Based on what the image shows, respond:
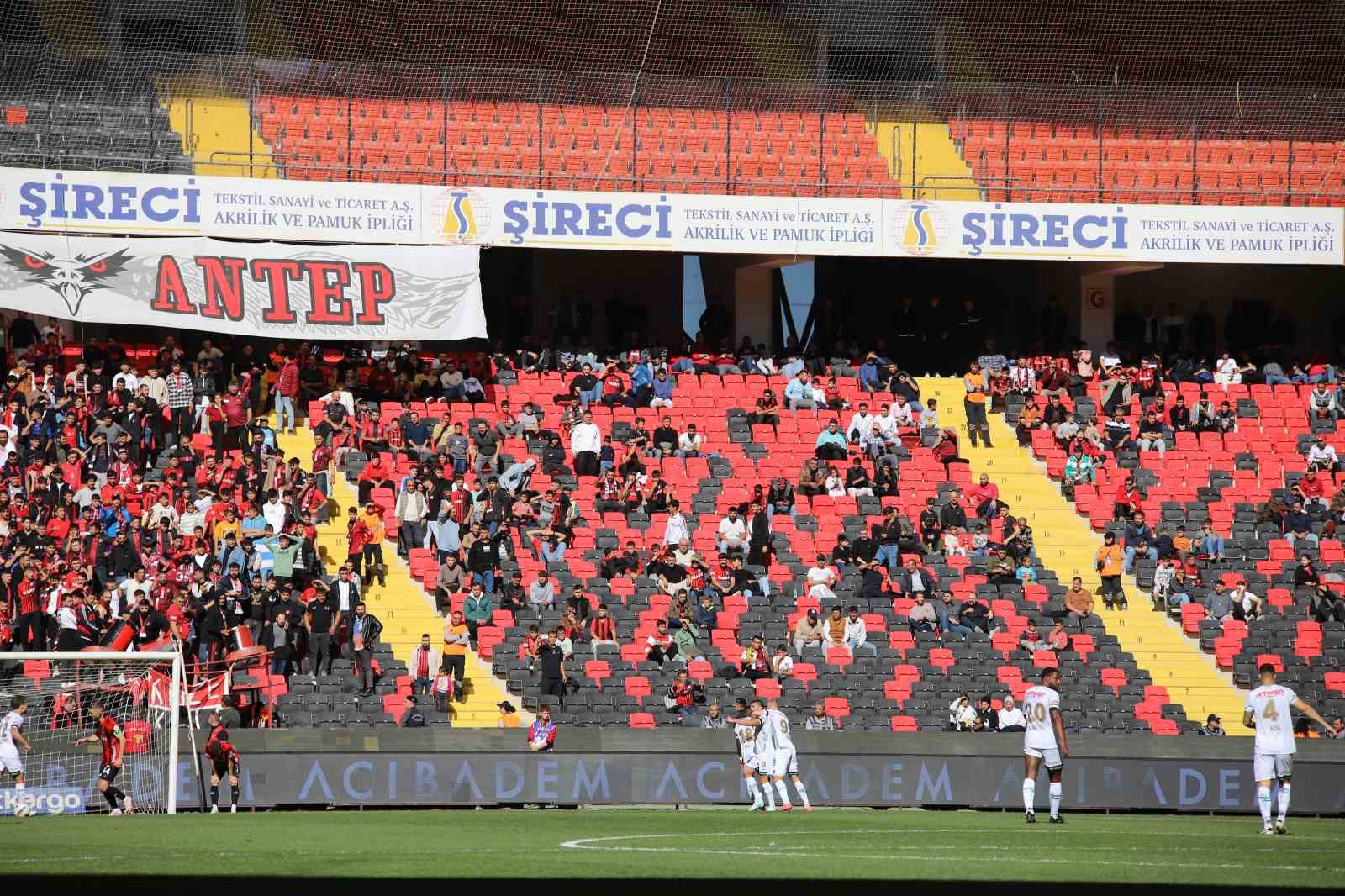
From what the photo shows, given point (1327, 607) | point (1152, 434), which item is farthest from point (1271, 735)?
point (1152, 434)

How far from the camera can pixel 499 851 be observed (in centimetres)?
1530

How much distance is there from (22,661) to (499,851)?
10.1 m

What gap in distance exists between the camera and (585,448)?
99.7 ft

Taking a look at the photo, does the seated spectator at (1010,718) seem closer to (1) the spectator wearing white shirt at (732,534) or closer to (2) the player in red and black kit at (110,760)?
(1) the spectator wearing white shirt at (732,534)

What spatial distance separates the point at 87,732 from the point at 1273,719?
13237 mm

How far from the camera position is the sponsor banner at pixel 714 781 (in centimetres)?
2259

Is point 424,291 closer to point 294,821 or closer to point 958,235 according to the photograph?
point 958,235

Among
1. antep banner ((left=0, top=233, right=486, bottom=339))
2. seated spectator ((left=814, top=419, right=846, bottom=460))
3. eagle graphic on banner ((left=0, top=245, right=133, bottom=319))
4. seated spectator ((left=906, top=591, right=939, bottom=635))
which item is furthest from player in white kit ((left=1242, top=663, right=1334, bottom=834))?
eagle graphic on banner ((left=0, top=245, right=133, bottom=319))

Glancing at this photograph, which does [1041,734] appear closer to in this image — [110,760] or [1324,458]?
[110,760]

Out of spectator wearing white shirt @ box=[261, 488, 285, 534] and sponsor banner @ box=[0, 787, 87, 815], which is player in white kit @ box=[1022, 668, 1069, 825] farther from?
spectator wearing white shirt @ box=[261, 488, 285, 534]

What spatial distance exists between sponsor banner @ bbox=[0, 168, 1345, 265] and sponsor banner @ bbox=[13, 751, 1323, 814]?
12.6m

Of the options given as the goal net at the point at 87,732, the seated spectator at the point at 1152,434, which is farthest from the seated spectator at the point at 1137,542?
the goal net at the point at 87,732

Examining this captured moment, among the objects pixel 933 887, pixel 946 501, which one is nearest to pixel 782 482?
pixel 946 501

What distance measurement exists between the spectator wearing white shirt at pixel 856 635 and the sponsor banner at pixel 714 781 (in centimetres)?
361
